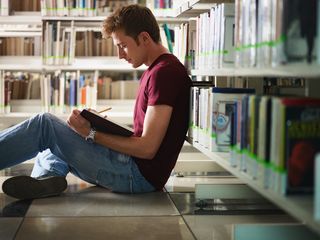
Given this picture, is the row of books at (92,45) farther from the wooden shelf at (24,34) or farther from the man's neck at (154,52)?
the man's neck at (154,52)

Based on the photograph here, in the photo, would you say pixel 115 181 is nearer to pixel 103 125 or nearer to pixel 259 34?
pixel 103 125

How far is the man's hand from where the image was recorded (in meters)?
2.94

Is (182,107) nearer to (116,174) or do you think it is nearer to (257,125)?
(116,174)

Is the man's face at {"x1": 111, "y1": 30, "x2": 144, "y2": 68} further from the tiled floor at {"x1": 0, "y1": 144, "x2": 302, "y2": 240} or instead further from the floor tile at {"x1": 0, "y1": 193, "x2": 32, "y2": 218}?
the floor tile at {"x1": 0, "y1": 193, "x2": 32, "y2": 218}

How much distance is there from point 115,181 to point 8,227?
2.30 feet

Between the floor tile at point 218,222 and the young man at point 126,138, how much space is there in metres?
0.39

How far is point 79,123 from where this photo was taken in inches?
116

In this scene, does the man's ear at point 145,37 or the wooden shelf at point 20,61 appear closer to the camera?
the man's ear at point 145,37

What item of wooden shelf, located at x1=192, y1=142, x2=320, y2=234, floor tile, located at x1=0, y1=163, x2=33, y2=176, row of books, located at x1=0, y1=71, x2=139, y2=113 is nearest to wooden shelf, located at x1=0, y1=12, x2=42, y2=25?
row of books, located at x1=0, y1=71, x2=139, y2=113

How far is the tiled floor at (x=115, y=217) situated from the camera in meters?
2.45

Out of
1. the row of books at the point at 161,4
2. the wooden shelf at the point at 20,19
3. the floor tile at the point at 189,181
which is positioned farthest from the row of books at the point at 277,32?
the wooden shelf at the point at 20,19

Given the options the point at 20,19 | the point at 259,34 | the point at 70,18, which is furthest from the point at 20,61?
the point at 259,34

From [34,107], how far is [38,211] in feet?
9.15

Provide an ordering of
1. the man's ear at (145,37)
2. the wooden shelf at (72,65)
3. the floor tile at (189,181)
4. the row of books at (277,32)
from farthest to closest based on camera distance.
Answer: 1. the wooden shelf at (72,65)
2. the floor tile at (189,181)
3. the man's ear at (145,37)
4. the row of books at (277,32)
